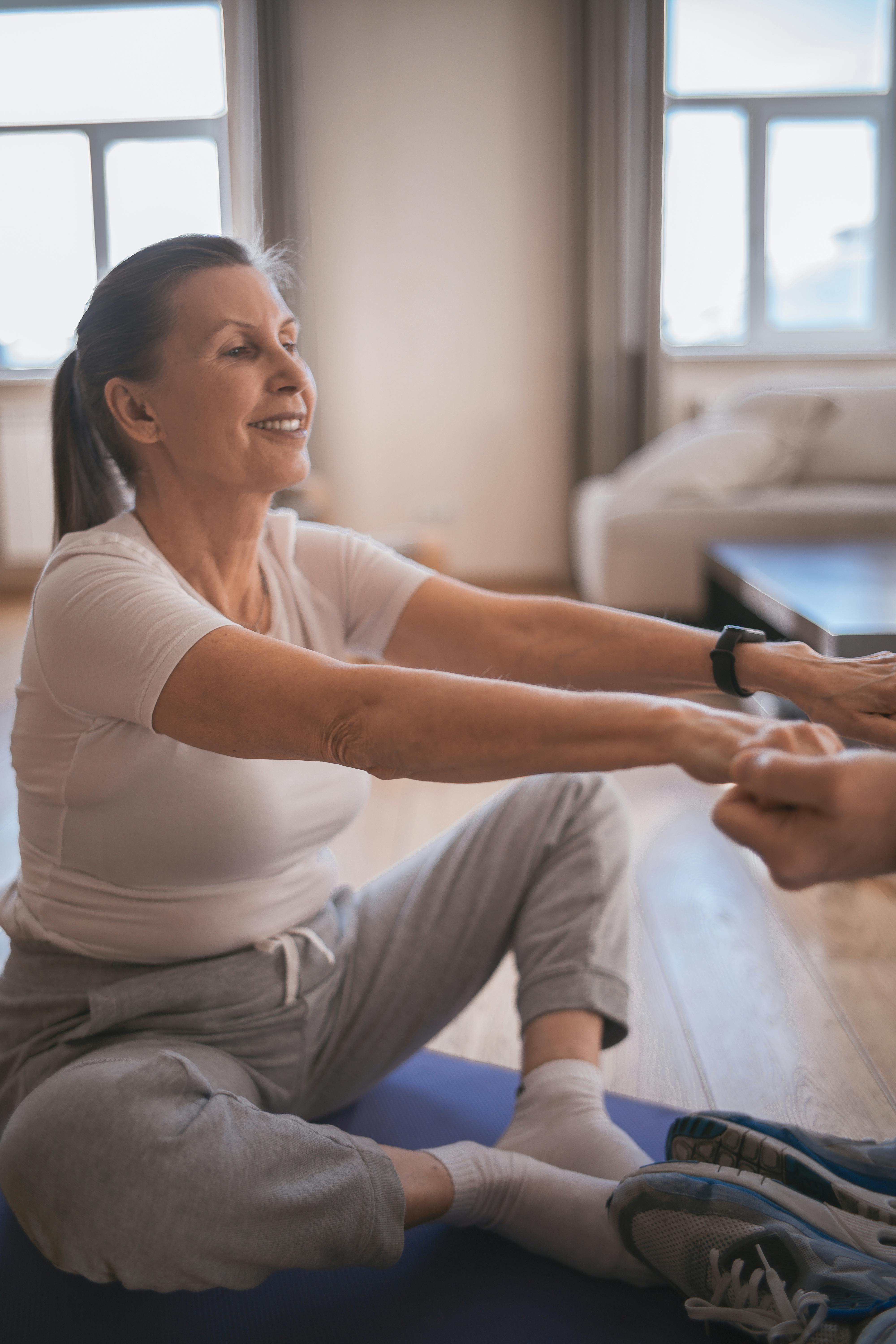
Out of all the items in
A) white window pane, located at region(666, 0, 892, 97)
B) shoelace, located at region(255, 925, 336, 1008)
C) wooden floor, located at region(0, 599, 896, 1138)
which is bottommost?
wooden floor, located at region(0, 599, 896, 1138)

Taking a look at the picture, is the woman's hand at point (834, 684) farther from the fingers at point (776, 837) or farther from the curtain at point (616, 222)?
the curtain at point (616, 222)

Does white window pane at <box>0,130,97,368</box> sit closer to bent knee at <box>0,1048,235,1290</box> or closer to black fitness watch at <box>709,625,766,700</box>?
black fitness watch at <box>709,625,766,700</box>

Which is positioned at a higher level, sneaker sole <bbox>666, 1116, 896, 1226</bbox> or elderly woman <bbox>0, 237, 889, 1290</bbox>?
elderly woman <bbox>0, 237, 889, 1290</bbox>

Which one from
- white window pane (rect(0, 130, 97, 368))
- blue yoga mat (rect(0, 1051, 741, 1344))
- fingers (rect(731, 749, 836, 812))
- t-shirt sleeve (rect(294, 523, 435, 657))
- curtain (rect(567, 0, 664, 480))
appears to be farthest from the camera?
white window pane (rect(0, 130, 97, 368))

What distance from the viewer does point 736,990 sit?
1402mm

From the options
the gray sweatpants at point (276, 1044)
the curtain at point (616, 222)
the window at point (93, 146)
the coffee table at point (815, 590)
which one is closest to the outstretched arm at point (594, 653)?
the gray sweatpants at point (276, 1044)

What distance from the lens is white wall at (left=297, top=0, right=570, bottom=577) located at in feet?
15.1

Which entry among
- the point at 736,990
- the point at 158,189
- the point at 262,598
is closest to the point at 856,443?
Answer: the point at 736,990

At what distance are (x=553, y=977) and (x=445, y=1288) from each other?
0.28 metres

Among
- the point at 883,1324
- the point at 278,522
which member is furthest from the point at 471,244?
the point at 883,1324

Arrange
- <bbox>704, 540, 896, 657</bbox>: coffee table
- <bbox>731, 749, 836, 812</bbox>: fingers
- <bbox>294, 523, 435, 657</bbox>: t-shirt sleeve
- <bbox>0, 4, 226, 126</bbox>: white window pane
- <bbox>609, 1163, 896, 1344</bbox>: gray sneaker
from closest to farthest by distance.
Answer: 1. <bbox>731, 749, 836, 812</bbox>: fingers
2. <bbox>609, 1163, 896, 1344</bbox>: gray sneaker
3. <bbox>294, 523, 435, 657</bbox>: t-shirt sleeve
4. <bbox>704, 540, 896, 657</bbox>: coffee table
5. <bbox>0, 4, 226, 126</bbox>: white window pane

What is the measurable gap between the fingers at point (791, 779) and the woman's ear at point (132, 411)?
630 mm

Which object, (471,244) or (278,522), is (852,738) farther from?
(471,244)

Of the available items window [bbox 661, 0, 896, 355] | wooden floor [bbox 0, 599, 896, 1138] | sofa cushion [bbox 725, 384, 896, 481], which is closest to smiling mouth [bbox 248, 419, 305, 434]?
wooden floor [bbox 0, 599, 896, 1138]
